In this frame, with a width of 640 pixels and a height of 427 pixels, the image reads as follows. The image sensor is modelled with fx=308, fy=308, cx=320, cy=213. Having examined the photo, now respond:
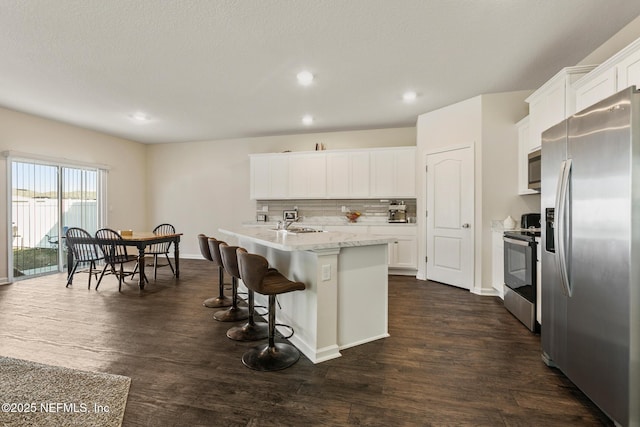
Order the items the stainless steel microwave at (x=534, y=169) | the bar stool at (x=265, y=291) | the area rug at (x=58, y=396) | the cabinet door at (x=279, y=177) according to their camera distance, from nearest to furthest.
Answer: the area rug at (x=58, y=396) → the bar stool at (x=265, y=291) → the stainless steel microwave at (x=534, y=169) → the cabinet door at (x=279, y=177)

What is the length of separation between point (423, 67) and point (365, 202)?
299 cm

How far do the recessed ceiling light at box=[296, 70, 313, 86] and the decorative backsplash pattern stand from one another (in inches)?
111

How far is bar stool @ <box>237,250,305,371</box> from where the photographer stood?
223 cm

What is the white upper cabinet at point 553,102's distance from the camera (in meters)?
2.78

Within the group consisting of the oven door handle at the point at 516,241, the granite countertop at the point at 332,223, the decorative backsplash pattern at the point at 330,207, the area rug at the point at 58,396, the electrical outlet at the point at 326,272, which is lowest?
the area rug at the point at 58,396

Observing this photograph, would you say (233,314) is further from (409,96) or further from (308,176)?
(409,96)

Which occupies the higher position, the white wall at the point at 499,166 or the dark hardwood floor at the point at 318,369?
the white wall at the point at 499,166

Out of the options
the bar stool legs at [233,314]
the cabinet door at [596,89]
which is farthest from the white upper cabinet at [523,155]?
the bar stool legs at [233,314]

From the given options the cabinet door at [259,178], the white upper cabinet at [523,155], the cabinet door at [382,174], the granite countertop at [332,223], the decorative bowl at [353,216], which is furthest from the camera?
the cabinet door at [259,178]

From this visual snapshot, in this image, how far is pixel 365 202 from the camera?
19.8 ft

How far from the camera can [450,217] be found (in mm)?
4598

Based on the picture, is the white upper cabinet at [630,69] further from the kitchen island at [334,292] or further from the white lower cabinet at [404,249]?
the white lower cabinet at [404,249]

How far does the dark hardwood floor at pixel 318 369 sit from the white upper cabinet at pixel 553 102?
204 cm

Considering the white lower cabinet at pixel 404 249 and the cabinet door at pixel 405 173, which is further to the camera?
the cabinet door at pixel 405 173
